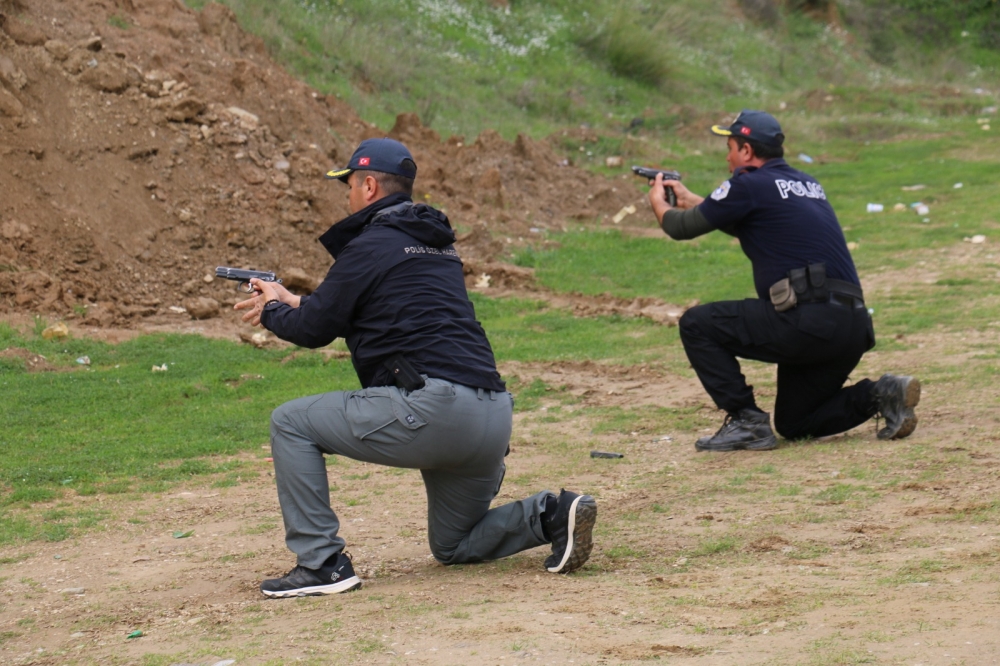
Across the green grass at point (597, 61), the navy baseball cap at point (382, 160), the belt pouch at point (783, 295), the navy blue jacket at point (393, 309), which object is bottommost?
the belt pouch at point (783, 295)

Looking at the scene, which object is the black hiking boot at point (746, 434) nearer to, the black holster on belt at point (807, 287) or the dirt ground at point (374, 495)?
the dirt ground at point (374, 495)

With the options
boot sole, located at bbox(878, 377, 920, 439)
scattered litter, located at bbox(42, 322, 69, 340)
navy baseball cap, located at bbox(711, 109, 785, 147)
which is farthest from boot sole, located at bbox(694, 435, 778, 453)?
scattered litter, located at bbox(42, 322, 69, 340)

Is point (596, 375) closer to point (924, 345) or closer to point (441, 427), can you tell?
point (924, 345)

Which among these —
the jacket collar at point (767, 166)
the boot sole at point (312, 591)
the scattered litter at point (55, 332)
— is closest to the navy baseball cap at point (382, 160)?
the boot sole at point (312, 591)

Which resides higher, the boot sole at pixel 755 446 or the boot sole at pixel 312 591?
the boot sole at pixel 312 591

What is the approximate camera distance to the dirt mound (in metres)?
10.8

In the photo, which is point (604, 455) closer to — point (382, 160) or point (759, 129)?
point (759, 129)

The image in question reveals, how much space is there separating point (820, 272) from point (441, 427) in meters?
2.87

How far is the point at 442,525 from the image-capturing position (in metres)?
4.93

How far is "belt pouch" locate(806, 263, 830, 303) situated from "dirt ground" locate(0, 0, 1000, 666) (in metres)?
0.85

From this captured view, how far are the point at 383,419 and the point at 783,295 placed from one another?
2.88 metres

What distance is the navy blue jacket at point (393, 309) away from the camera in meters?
4.50

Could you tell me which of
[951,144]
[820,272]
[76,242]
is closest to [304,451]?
[820,272]

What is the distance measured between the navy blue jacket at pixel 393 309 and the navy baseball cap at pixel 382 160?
0.56 feet
